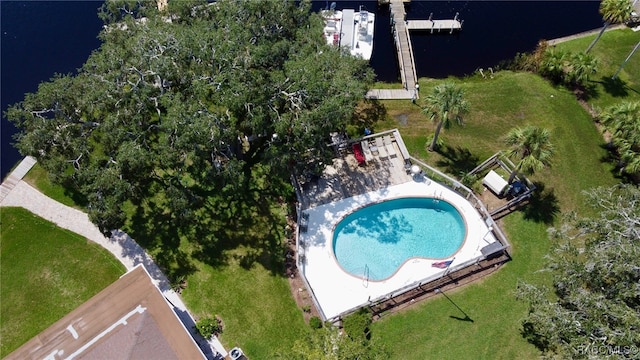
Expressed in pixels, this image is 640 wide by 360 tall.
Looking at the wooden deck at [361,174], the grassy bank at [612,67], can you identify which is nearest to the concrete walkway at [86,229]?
the wooden deck at [361,174]

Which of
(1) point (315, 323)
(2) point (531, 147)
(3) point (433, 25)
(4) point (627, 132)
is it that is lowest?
(1) point (315, 323)

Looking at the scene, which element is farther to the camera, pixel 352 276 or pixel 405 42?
pixel 405 42

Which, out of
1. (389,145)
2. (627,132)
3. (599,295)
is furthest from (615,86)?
(599,295)

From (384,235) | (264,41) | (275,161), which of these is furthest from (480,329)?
(264,41)

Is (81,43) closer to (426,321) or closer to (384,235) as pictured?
(384,235)

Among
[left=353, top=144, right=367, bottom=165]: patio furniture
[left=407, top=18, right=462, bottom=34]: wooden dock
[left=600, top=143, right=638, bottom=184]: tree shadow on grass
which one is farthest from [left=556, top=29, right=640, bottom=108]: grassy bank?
[left=353, top=144, right=367, bottom=165]: patio furniture

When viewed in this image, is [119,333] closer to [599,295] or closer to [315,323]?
[315,323]

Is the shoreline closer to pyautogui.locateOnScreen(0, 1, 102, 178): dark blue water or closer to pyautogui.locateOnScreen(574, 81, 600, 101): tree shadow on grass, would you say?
pyautogui.locateOnScreen(574, 81, 600, 101): tree shadow on grass
